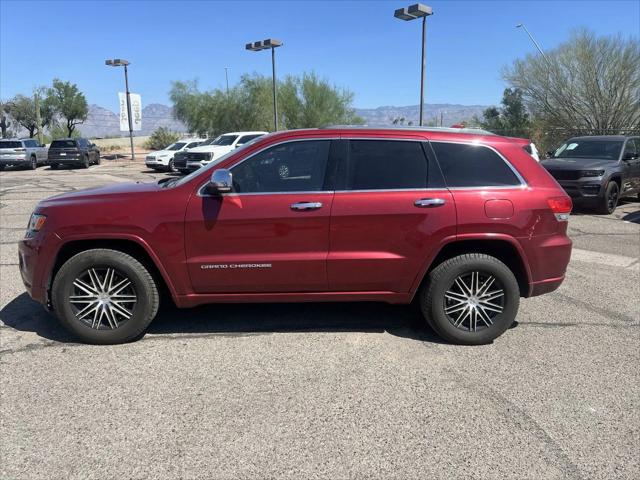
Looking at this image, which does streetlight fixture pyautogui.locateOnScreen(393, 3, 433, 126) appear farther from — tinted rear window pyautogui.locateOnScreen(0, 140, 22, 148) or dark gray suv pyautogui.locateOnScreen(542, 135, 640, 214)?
tinted rear window pyautogui.locateOnScreen(0, 140, 22, 148)

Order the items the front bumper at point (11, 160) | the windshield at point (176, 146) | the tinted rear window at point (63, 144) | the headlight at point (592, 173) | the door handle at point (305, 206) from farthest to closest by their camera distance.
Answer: the tinted rear window at point (63, 144) < the windshield at point (176, 146) < the front bumper at point (11, 160) < the headlight at point (592, 173) < the door handle at point (305, 206)

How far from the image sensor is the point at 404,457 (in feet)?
9.67

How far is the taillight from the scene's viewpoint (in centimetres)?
439

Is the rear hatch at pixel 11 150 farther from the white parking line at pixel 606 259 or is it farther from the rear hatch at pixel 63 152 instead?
the white parking line at pixel 606 259

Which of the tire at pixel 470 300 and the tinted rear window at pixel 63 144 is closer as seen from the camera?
the tire at pixel 470 300

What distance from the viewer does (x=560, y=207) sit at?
4.42 m

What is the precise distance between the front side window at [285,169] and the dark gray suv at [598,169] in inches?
353

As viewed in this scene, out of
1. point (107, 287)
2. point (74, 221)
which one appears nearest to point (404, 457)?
point (107, 287)

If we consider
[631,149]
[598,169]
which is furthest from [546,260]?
[631,149]

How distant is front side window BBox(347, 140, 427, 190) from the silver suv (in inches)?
1130

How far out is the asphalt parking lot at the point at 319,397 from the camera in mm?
2910

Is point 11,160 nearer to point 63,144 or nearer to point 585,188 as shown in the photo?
point 63,144

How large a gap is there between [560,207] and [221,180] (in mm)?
2771

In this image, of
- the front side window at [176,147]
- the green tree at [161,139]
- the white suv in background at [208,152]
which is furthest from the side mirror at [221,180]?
the green tree at [161,139]
